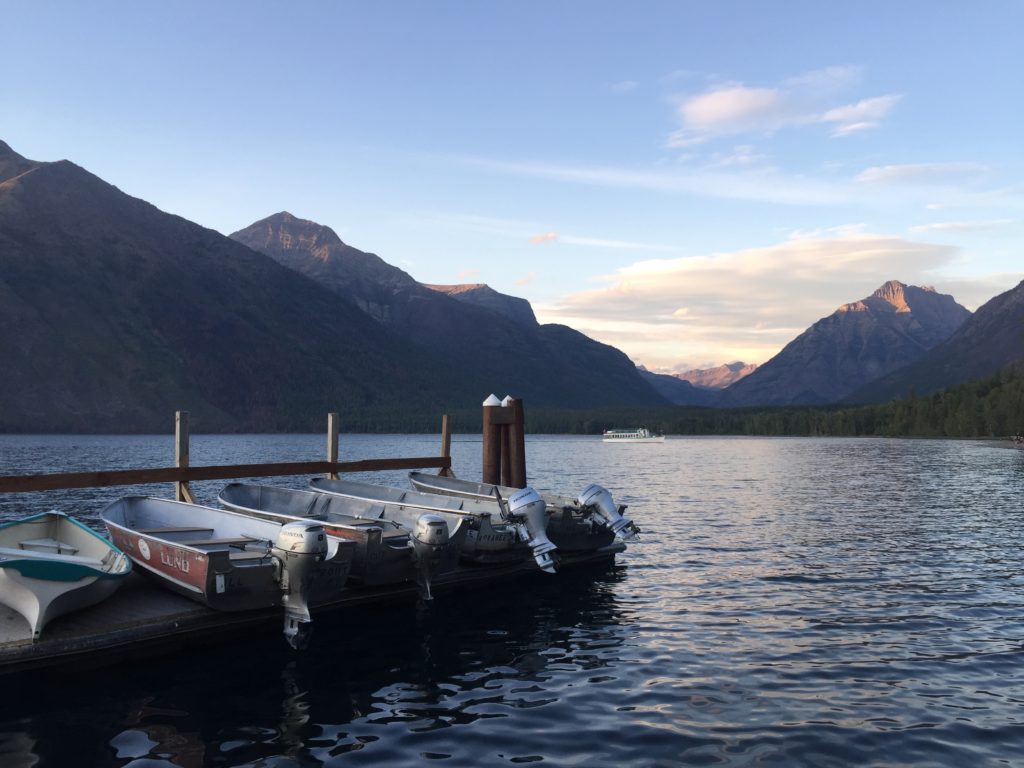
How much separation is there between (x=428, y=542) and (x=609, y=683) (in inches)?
193

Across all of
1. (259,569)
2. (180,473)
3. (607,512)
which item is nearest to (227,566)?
(259,569)

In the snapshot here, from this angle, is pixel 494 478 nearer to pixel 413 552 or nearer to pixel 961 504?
pixel 413 552

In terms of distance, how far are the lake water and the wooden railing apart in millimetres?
4841

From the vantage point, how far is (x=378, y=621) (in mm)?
16422

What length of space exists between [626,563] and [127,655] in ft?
47.2

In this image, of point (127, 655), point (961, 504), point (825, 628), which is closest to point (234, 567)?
point (127, 655)

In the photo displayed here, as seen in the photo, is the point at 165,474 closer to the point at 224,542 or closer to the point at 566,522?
the point at 224,542

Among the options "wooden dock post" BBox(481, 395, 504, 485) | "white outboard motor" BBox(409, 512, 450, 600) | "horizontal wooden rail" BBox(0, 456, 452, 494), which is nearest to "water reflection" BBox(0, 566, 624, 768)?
"white outboard motor" BBox(409, 512, 450, 600)

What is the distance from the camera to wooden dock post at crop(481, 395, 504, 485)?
2536cm

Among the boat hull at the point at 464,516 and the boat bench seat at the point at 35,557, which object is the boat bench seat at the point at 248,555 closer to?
the boat bench seat at the point at 35,557

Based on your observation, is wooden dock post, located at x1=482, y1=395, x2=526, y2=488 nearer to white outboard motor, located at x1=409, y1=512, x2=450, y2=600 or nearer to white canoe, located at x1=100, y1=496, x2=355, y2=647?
white outboard motor, located at x1=409, y1=512, x2=450, y2=600

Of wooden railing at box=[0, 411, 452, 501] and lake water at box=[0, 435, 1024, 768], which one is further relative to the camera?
wooden railing at box=[0, 411, 452, 501]

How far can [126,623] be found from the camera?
12.3 metres

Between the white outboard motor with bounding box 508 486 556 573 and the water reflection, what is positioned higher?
the white outboard motor with bounding box 508 486 556 573
